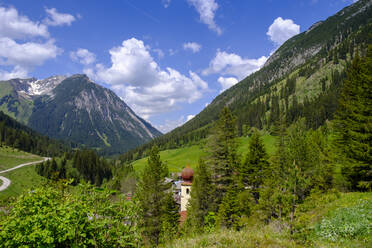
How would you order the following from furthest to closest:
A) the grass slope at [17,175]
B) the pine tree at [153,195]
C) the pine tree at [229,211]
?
the grass slope at [17,175] < the pine tree at [153,195] < the pine tree at [229,211]

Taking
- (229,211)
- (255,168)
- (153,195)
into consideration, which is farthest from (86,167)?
(229,211)

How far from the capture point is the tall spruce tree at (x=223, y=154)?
92.2ft

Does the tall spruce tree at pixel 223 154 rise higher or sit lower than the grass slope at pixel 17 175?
higher

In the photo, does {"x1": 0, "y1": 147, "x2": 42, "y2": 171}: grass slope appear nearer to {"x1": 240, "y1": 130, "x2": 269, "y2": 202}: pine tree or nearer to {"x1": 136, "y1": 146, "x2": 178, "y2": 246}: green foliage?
{"x1": 136, "y1": 146, "x2": 178, "y2": 246}: green foliage

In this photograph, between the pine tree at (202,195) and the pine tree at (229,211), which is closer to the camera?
the pine tree at (229,211)

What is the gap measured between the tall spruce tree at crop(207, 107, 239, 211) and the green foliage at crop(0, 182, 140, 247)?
2293 cm

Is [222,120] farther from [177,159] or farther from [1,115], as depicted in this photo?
[1,115]

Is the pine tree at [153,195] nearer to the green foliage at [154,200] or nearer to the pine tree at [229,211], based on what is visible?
the green foliage at [154,200]

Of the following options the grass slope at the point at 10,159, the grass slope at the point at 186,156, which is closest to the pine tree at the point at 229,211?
the grass slope at the point at 10,159

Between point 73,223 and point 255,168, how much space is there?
29.9 m

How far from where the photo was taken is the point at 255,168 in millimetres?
31625

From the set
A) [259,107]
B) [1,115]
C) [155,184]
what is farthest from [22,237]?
[1,115]

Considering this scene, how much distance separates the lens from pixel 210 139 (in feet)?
97.1

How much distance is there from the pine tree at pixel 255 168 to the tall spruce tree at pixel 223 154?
356 centimetres
